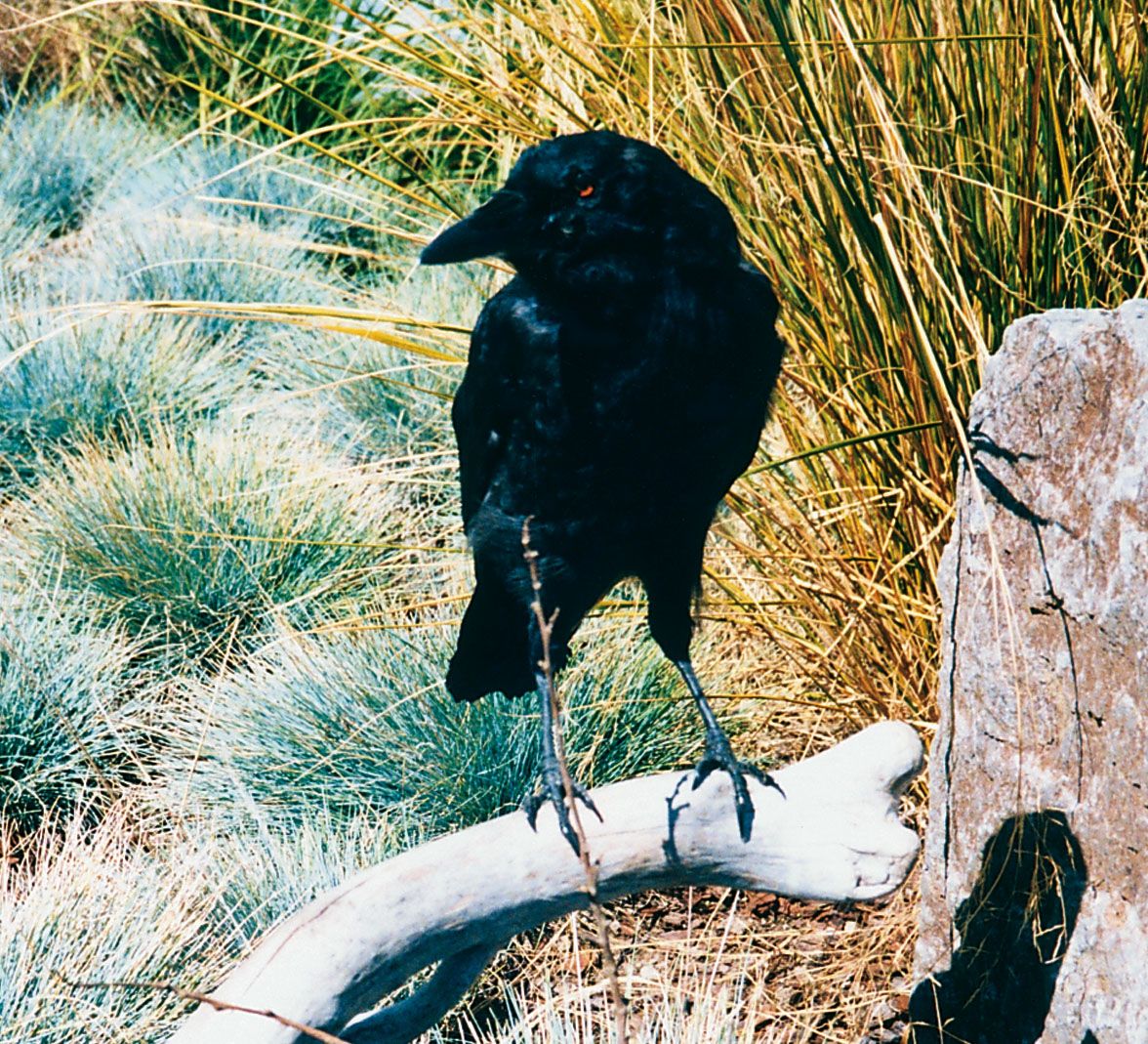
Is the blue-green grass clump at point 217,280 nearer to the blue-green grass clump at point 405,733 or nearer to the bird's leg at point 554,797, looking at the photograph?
the blue-green grass clump at point 405,733

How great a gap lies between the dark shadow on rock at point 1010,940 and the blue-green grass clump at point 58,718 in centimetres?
168

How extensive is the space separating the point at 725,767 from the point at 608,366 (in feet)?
2.10

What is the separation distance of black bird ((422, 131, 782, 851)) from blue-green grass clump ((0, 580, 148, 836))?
1.33 m

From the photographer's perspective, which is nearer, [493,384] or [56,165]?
[493,384]

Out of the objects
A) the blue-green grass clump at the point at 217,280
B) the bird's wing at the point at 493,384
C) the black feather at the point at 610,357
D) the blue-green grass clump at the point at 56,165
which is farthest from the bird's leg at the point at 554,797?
the blue-green grass clump at the point at 56,165

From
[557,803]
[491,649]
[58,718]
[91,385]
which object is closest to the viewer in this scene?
[557,803]

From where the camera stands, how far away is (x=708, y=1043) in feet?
6.55

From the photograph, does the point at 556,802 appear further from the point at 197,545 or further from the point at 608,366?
the point at 197,545

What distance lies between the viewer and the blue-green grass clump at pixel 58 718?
283cm

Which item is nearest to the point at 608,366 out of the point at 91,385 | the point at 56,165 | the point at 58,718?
the point at 58,718

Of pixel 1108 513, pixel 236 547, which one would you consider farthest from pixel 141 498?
pixel 1108 513

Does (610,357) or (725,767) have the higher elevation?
(610,357)

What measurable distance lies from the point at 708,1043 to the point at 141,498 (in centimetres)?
197

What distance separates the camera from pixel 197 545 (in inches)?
128
